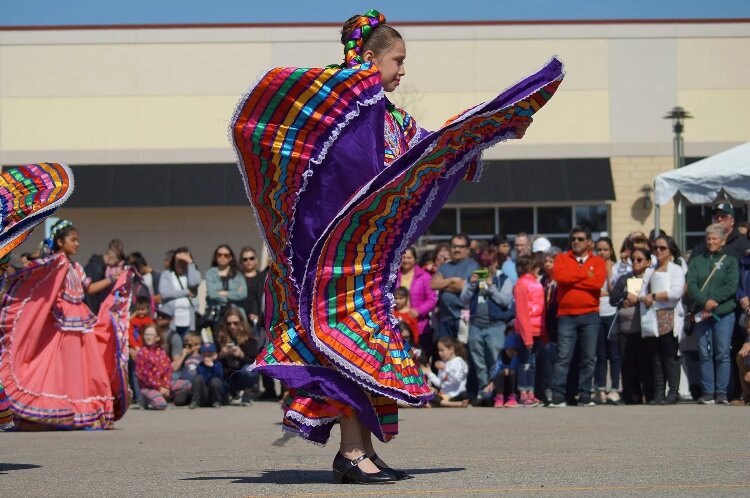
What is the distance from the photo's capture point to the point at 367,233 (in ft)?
19.5

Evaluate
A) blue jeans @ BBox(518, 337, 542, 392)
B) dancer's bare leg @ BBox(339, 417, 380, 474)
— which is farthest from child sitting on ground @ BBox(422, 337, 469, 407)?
dancer's bare leg @ BBox(339, 417, 380, 474)

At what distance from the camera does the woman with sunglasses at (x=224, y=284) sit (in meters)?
15.0

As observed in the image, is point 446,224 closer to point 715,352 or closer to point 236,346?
point 236,346

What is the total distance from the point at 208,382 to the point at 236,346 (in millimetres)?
469

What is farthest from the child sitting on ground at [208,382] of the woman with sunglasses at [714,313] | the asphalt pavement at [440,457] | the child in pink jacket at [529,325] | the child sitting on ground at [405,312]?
the woman with sunglasses at [714,313]

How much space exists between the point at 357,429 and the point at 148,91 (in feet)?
75.5

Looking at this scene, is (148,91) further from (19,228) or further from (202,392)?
(19,228)

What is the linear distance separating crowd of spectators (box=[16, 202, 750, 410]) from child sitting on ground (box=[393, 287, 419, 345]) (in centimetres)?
2

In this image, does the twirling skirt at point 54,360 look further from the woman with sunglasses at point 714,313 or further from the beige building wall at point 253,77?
the beige building wall at point 253,77

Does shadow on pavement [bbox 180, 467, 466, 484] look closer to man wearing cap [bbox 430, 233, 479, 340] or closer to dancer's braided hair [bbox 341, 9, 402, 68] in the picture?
dancer's braided hair [bbox 341, 9, 402, 68]

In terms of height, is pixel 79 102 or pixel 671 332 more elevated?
pixel 79 102

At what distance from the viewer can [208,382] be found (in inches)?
564

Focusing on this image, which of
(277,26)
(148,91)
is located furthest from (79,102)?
(277,26)

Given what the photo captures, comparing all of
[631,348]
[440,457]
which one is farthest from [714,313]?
[440,457]
